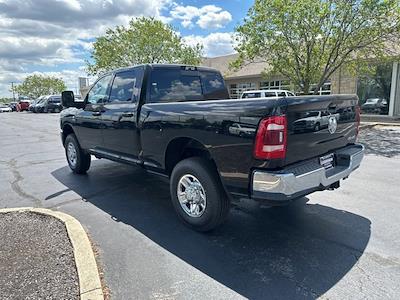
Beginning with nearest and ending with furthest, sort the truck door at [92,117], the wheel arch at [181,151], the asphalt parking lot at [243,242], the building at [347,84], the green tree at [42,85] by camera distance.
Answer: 1. the asphalt parking lot at [243,242]
2. the wheel arch at [181,151]
3. the truck door at [92,117]
4. the building at [347,84]
5. the green tree at [42,85]

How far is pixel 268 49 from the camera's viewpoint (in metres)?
14.0

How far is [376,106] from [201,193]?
1910cm

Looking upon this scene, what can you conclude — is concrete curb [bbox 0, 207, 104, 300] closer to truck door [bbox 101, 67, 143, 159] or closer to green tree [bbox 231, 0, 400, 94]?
truck door [bbox 101, 67, 143, 159]

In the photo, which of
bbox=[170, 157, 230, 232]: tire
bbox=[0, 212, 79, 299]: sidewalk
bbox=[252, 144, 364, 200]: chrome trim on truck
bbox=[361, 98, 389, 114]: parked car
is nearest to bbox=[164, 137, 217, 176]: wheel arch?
bbox=[170, 157, 230, 232]: tire

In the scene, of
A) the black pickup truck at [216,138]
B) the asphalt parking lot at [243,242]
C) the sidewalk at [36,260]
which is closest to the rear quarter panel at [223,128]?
the black pickup truck at [216,138]

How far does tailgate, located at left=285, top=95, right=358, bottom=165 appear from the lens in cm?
316

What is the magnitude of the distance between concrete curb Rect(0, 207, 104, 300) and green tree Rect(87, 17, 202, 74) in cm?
2350

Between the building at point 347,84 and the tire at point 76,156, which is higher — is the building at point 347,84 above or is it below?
above

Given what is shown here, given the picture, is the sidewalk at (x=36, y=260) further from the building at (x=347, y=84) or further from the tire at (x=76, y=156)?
the building at (x=347, y=84)

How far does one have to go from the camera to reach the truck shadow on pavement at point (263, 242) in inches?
114

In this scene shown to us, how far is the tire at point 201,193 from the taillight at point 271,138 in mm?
817

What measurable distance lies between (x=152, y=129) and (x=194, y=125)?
879mm

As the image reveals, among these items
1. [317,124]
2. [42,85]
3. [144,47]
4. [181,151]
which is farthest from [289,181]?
[42,85]

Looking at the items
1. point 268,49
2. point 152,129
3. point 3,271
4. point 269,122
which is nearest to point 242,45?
point 268,49
